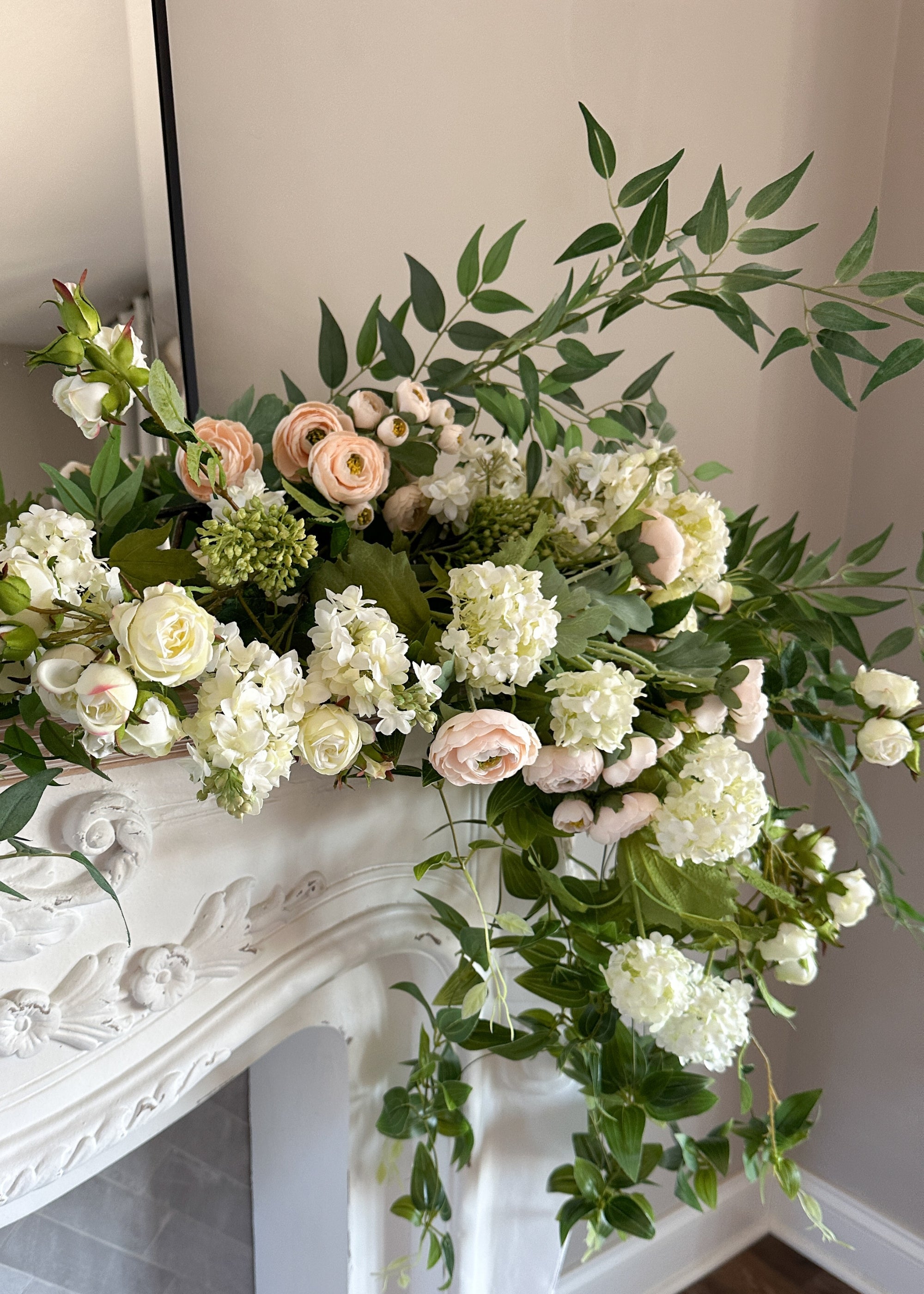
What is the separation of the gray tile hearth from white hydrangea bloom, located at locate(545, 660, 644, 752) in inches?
36.3

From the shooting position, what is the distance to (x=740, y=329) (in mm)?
751

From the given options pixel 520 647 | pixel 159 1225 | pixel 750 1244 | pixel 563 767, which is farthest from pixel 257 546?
pixel 750 1244

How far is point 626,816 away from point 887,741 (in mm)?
313

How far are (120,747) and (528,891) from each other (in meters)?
0.51

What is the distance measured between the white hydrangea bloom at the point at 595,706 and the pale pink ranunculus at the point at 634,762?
57 millimetres

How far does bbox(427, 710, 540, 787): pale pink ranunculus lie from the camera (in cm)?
58

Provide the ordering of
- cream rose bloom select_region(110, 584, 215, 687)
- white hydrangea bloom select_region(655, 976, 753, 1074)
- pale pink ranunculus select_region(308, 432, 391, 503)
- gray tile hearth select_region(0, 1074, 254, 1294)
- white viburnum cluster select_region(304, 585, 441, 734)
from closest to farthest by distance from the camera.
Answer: cream rose bloom select_region(110, 584, 215, 687), white viburnum cluster select_region(304, 585, 441, 734), pale pink ranunculus select_region(308, 432, 391, 503), white hydrangea bloom select_region(655, 976, 753, 1074), gray tile hearth select_region(0, 1074, 254, 1294)

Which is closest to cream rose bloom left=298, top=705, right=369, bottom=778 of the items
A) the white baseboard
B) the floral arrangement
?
the floral arrangement

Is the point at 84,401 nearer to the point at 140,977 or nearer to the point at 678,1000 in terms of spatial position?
the point at 140,977

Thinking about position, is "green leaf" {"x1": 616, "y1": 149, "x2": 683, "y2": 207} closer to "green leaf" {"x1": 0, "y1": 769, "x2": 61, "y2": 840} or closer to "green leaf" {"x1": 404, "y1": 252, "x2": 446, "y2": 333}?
"green leaf" {"x1": 404, "y1": 252, "x2": 446, "y2": 333}

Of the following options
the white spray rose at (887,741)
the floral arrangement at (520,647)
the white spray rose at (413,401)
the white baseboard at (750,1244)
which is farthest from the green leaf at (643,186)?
the white baseboard at (750,1244)

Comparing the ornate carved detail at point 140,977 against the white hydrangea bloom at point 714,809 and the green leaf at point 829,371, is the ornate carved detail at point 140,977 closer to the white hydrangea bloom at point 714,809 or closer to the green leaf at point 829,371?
the white hydrangea bloom at point 714,809

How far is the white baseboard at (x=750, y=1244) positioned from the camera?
5.04ft

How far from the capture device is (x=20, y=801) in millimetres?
509
